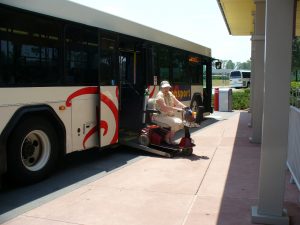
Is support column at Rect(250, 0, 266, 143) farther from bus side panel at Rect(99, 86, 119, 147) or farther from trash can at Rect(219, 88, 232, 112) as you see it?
trash can at Rect(219, 88, 232, 112)

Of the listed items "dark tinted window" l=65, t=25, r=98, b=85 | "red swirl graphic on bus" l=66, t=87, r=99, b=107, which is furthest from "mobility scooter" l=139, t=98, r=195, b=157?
"dark tinted window" l=65, t=25, r=98, b=85

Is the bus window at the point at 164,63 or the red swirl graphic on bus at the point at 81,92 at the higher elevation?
the bus window at the point at 164,63

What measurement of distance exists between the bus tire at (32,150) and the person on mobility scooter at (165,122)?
8.41ft

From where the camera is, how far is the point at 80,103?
24.3ft

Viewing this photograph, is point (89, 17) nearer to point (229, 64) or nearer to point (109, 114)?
point (109, 114)

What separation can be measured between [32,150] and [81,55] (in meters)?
1.98

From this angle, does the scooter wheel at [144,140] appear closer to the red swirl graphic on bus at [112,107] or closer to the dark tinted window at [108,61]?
the red swirl graphic on bus at [112,107]

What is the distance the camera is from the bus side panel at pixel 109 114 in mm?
7988

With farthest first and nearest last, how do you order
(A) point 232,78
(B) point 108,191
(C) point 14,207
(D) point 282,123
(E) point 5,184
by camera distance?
1. (A) point 232,78
2. (E) point 5,184
3. (B) point 108,191
4. (C) point 14,207
5. (D) point 282,123

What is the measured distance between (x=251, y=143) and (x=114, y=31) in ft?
14.7

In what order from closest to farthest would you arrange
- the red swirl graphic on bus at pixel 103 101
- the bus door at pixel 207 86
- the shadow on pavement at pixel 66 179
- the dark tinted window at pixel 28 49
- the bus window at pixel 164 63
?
the shadow on pavement at pixel 66 179, the dark tinted window at pixel 28 49, the red swirl graphic on bus at pixel 103 101, the bus window at pixel 164 63, the bus door at pixel 207 86

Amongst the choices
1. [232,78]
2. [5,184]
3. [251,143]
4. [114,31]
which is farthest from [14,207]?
[232,78]

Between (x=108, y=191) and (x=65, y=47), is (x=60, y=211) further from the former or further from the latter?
(x=65, y=47)

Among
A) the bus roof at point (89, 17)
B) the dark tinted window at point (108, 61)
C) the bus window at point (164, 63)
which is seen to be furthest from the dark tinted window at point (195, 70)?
the dark tinted window at point (108, 61)
